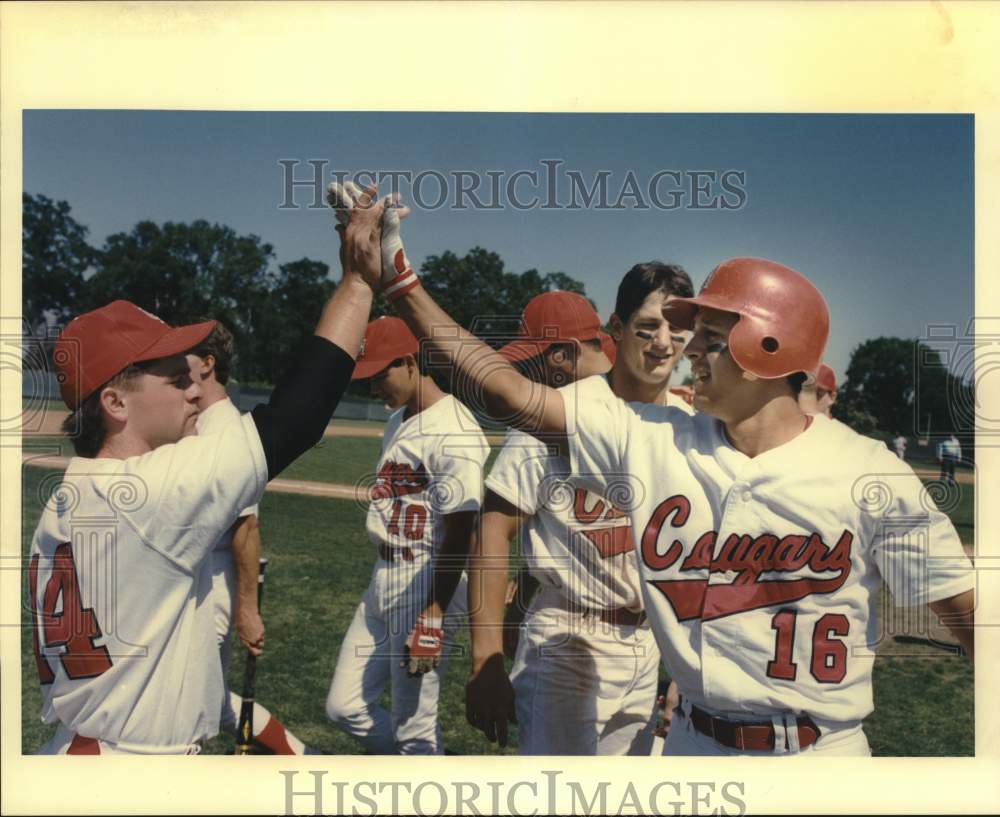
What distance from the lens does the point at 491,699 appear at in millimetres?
3107

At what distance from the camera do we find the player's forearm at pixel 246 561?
11.2ft

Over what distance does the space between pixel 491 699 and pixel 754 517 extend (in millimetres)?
1014

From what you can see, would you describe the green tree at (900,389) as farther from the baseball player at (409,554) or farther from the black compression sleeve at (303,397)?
the black compression sleeve at (303,397)

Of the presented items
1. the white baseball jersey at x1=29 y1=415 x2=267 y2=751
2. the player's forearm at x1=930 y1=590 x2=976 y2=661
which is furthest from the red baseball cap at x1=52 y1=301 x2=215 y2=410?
the player's forearm at x1=930 y1=590 x2=976 y2=661

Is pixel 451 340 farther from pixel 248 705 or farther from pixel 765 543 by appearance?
pixel 248 705

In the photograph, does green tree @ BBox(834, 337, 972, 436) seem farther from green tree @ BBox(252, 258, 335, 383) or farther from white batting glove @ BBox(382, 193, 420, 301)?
green tree @ BBox(252, 258, 335, 383)

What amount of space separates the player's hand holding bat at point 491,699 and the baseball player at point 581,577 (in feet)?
0.51

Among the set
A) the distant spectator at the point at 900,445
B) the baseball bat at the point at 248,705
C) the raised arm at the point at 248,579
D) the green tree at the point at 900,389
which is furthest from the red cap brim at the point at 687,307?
the baseball bat at the point at 248,705

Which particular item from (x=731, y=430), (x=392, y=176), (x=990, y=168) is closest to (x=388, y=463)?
(x=392, y=176)

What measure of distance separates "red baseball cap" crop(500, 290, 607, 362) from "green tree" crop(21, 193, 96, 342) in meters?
1.49

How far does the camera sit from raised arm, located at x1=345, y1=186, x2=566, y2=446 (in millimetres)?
2820

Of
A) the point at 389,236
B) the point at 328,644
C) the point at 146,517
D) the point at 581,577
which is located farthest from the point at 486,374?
the point at 328,644

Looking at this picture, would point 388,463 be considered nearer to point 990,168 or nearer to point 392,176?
point 392,176

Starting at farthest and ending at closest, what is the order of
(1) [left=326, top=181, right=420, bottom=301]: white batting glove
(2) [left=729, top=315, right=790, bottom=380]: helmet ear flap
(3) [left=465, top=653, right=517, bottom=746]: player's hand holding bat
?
(3) [left=465, top=653, right=517, bottom=746]: player's hand holding bat → (1) [left=326, top=181, right=420, bottom=301]: white batting glove → (2) [left=729, top=315, right=790, bottom=380]: helmet ear flap
